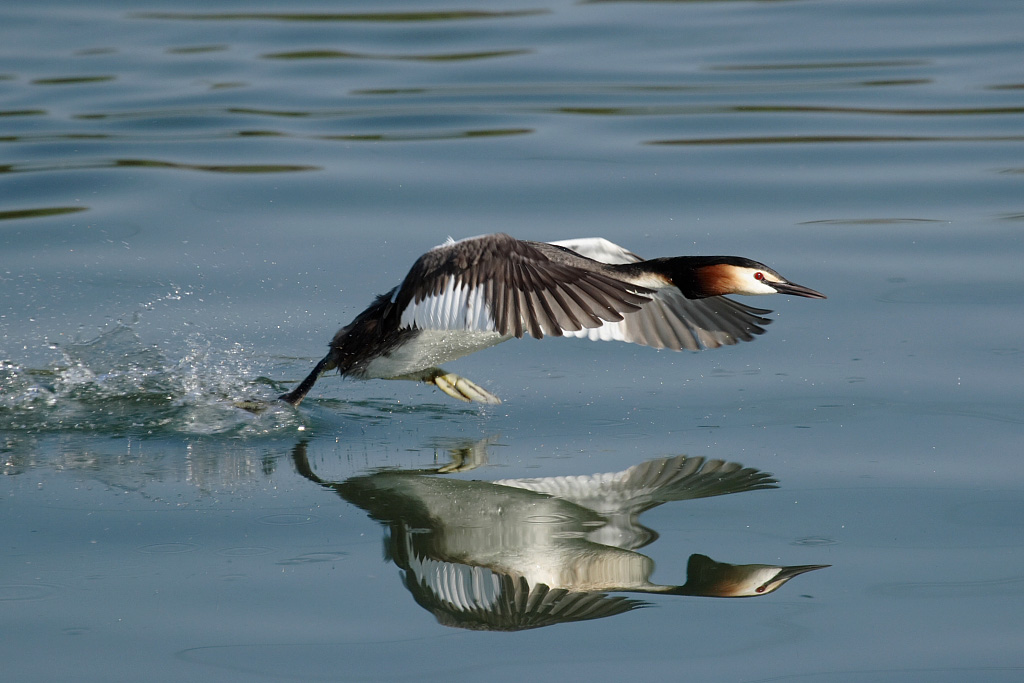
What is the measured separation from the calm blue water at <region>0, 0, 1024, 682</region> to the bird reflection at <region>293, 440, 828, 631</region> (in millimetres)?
20

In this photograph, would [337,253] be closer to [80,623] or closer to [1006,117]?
[80,623]

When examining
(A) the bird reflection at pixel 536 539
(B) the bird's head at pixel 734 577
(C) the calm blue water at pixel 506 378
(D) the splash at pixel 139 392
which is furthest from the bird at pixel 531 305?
(B) the bird's head at pixel 734 577

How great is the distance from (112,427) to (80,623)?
187cm

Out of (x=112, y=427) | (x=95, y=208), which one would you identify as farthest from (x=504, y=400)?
(x=95, y=208)

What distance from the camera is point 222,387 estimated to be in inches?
234

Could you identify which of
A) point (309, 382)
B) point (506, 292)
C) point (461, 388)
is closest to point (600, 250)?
point (461, 388)

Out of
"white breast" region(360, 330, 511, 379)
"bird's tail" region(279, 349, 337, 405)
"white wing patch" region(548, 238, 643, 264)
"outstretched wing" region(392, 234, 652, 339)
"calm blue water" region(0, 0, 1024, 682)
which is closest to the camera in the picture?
"calm blue water" region(0, 0, 1024, 682)

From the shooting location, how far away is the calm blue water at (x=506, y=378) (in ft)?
12.2

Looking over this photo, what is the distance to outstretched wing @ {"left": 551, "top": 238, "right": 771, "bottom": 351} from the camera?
6.18 metres

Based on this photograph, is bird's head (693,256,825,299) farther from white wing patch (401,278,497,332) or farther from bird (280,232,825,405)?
white wing patch (401,278,497,332)

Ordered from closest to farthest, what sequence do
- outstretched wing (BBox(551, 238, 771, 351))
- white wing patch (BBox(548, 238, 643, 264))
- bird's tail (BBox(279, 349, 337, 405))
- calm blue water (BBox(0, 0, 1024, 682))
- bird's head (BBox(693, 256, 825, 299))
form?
calm blue water (BBox(0, 0, 1024, 682)) < bird's head (BBox(693, 256, 825, 299)) < bird's tail (BBox(279, 349, 337, 405)) < white wing patch (BBox(548, 238, 643, 264)) < outstretched wing (BBox(551, 238, 771, 351))

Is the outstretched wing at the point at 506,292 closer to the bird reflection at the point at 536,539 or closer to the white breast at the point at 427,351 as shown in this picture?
the white breast at the point at 427,351

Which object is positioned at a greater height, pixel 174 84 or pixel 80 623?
pixel 174 84

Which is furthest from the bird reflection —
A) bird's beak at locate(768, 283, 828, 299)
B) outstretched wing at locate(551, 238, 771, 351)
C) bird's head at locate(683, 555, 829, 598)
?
outstretched wing at locate(551, 238, 771, 351)
